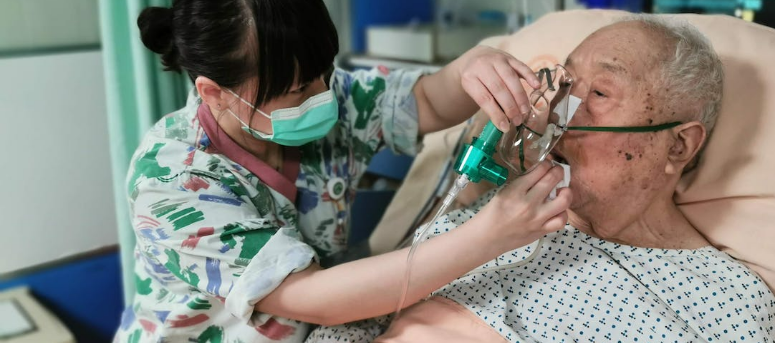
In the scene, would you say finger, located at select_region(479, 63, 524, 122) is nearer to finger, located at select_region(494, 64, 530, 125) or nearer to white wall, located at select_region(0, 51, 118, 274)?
finger, located at select_region(494, 64, 530, 125)

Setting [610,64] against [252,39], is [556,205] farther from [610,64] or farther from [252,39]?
[252,39]

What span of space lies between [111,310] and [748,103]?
2034mm

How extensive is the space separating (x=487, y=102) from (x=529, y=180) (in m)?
0.17

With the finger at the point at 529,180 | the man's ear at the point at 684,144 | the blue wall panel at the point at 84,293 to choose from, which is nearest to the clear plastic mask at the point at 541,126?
the finger at the point at 529,180

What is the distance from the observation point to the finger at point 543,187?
3.47ft

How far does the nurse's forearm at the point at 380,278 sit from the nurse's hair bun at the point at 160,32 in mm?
466

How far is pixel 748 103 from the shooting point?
133cm

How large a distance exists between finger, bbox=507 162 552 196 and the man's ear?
352mm

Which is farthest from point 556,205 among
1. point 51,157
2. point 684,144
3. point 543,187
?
point 51,157

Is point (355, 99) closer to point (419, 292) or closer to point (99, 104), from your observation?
point (419, 292)

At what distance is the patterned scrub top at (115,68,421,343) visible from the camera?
3.59 ft

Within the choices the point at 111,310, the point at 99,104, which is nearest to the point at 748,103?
the point at 99,104

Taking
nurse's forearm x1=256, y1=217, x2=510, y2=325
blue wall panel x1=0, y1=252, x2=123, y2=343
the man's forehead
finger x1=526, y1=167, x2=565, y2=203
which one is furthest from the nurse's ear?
blue wall panel x1=0, y1=252, x2=123, y2=343

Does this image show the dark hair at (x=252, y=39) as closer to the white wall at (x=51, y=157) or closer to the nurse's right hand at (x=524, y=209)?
the nurse's right hand at (x=524, y=209)
